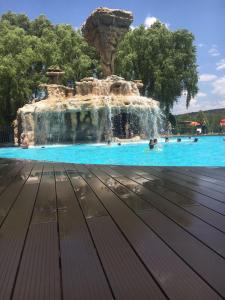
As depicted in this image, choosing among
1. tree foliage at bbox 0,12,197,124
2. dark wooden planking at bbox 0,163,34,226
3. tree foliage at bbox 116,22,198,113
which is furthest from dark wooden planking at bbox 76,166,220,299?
tree foliage at bbox 116,22,198,113

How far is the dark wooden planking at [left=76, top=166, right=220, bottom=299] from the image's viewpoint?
155cm

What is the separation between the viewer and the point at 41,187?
4.47 m

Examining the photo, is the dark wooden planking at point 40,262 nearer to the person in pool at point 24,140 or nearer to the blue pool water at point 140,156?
the blue pool water at point 140,156

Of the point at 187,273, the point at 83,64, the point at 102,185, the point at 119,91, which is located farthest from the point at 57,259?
the point at 83,64

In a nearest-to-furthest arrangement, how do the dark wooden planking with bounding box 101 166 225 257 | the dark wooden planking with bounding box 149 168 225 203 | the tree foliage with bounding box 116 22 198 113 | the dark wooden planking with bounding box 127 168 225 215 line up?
1. the dark wooden planking with bounding box 101 166 225 257
2. the dark wooden planking with bounding box 127 168 225 215
3. the dark wooden planking with bounding box 149 168 225 203
4. the tree foliage with bounding box 116 22 198 113

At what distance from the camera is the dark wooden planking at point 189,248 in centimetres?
169

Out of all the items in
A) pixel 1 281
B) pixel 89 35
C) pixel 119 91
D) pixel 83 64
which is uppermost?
pixel 89 35

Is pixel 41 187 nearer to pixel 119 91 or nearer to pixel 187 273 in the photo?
pixel 187 273

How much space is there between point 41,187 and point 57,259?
2.58 metres

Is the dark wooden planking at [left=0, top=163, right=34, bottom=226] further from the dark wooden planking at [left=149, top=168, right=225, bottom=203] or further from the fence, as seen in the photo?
the fence

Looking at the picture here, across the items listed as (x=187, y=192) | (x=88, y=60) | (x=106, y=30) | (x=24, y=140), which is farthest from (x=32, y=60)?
(x=187, y=192)

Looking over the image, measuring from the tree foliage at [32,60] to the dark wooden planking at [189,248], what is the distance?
23398mm

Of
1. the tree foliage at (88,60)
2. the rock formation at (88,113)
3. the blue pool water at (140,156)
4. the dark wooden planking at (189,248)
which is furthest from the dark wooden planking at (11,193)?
the tree foliage at (88,60)

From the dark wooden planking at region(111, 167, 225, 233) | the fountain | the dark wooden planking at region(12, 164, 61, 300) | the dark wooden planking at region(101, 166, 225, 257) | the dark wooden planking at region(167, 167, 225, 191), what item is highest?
the fountain
